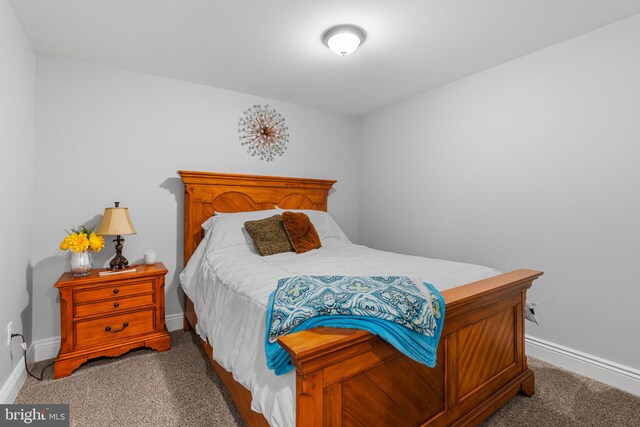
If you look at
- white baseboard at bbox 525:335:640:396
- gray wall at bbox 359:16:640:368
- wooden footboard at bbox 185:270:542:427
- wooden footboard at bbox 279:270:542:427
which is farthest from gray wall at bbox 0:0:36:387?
white baseboard at bbox 525:335:640:396

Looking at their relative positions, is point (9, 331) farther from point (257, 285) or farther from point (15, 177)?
point (257, 285)

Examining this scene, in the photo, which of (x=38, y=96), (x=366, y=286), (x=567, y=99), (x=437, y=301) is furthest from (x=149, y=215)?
(x=567, y=99)

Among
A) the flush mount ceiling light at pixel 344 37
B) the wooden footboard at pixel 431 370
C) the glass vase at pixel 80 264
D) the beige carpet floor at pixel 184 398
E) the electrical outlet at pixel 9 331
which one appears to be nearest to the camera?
the wooden footboard at pixel 431 370

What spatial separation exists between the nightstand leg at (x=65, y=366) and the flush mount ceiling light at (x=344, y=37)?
109 inches

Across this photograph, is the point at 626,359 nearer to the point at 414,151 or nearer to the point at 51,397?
the point at 414,151

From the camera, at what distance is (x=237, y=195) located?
123 inches

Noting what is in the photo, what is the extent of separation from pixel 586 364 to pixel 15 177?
3.97 meters

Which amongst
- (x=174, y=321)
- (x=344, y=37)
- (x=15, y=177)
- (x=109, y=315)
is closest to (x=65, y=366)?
(x=109, y=315)

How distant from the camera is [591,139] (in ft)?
6.98

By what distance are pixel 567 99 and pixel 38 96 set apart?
13.0 feet

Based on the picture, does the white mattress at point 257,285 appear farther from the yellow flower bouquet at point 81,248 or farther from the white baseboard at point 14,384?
the white baseboard at point 14,384

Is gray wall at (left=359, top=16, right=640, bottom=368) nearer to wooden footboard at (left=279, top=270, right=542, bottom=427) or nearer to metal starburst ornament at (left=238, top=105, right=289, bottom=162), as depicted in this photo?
wooden footboard at (left=279, top=270, right=542, bottom=427)

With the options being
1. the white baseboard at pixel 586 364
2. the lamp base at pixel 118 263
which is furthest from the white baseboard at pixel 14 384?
the white baseboard at pixel 586 364

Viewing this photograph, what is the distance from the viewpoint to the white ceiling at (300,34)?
1.87 metres
